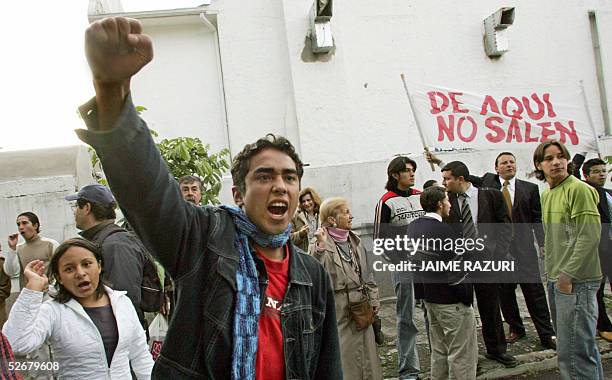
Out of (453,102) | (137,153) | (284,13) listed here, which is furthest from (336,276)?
(284,13)

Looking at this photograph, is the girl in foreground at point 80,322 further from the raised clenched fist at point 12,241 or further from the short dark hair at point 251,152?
the raised clenched fist at point 12,241

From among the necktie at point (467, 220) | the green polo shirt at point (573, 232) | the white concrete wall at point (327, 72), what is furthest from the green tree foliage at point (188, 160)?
the white concrete wall at point (327, 72)

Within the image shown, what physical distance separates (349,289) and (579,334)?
68.2 inches

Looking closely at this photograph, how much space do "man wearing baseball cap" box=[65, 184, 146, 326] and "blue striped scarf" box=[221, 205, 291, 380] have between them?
1.63 metres

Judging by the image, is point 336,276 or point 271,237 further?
point 336,276

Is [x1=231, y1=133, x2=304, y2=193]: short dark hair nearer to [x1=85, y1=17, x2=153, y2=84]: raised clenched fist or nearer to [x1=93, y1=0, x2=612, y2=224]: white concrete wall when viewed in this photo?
[x1=85, y1=17, x2=153, y2=84]: raised clenched fist

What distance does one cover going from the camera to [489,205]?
18.5 ft

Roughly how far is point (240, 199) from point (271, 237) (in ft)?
0.77

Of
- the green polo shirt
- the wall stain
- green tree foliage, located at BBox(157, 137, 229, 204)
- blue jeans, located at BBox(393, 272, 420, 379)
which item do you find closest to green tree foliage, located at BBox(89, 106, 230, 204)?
green tree foliage, located at BBox(157, 137, 229, 204)

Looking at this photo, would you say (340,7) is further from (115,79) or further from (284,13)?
(115,79)

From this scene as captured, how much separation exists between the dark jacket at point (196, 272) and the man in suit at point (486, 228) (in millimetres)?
3514

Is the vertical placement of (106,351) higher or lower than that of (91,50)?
lower

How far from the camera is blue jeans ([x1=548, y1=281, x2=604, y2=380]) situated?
3.76 m

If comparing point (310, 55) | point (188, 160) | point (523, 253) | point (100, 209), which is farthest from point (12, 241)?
point (523, 253)
